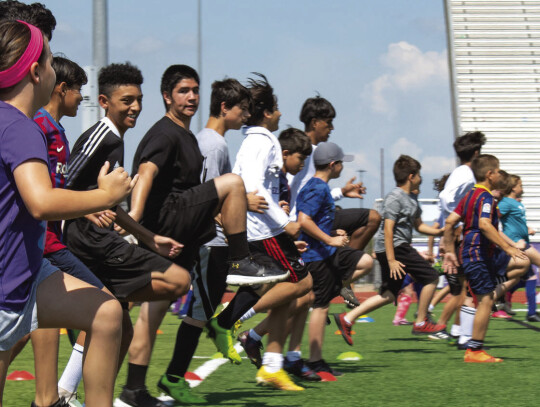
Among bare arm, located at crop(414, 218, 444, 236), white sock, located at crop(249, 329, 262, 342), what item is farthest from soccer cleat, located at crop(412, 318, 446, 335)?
white sock, located at crop(249, 329, 262, 342)

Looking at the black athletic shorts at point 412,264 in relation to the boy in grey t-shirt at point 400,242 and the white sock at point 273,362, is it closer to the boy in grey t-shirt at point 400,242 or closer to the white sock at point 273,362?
the boy in grey t-shirt at point 400,242

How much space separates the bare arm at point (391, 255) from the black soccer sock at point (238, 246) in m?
4.08

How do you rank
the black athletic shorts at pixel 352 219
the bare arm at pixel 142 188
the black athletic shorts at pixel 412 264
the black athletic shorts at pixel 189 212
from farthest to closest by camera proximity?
the black athletic shorts at pixel 412 264
the black athletic shorts at pixel 352 219
the black athletic shorts at pixel 189 212
the bare arm at pixel 142 188

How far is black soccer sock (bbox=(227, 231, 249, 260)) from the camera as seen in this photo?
5097mm

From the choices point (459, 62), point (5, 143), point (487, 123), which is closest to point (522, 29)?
point (459, 62)

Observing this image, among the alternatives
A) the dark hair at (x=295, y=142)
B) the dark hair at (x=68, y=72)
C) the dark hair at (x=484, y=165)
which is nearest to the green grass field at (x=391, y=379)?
the dark hair at (x=484, y=165)

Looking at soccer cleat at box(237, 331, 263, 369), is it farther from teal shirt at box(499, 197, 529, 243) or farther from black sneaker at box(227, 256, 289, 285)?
teal shirt at box(499, 197, 529, 243)

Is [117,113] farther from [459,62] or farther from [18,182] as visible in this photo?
[459,62]

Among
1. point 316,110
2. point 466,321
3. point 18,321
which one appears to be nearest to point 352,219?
point 466,321

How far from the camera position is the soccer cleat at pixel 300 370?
6.56 metres

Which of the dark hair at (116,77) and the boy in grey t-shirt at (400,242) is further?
the boy in grey t-shirt at (400,242)

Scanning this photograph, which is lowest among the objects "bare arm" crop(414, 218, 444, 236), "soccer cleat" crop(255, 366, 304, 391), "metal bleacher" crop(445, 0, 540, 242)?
"soccer cleat" crop(255, 366, 304, 391)

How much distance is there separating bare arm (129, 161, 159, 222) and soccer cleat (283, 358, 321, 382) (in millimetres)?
2212

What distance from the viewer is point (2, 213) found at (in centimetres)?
305
